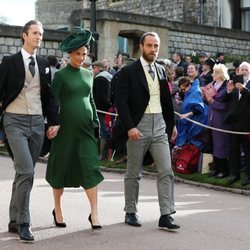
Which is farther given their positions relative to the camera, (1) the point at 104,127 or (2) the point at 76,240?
(1) the point at 104,127

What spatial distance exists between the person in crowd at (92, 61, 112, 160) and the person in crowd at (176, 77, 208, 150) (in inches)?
71.3

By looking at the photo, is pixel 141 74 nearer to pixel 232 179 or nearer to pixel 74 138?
pixel 74 138

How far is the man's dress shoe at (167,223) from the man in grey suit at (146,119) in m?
0.01

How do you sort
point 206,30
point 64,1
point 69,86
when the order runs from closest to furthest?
point 69,86 < point 206,30 < point 64,1

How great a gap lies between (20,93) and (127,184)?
157 cm

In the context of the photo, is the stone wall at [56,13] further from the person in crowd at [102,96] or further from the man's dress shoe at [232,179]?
the man's dress shoe at [232,179]

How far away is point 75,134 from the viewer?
23.2 feet

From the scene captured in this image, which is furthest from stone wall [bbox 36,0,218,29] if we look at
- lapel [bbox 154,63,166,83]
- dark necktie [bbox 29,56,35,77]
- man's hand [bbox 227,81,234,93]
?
dark necktie [bbox 29,56,35,77]

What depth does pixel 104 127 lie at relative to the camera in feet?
44.7

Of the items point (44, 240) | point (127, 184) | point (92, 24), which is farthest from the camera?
point (92, 24)

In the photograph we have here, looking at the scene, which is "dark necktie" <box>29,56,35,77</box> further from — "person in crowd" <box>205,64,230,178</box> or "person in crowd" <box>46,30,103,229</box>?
"person in crowd" <box>205,64,230,178</box>

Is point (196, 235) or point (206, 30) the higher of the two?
point (206, 30)

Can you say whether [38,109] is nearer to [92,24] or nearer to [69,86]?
[69,86]

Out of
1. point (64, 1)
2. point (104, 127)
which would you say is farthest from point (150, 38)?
point (64, 1)
